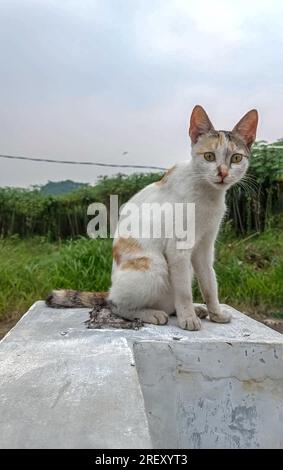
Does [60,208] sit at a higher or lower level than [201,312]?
higher

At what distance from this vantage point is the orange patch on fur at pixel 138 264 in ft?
7.30

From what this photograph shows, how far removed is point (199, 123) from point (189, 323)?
875 millimetres

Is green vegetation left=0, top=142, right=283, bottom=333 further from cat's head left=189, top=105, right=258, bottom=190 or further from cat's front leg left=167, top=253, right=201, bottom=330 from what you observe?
cat's front leg left=167, top=253, right=201, bottom=330

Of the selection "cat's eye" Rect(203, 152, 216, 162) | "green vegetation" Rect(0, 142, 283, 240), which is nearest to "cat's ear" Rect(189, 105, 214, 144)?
"cat's eye" Rect(203, 152, 216, 162)

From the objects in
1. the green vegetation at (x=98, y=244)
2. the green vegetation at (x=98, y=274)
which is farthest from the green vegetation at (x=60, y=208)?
the green vegetation at (x=98, y=274)

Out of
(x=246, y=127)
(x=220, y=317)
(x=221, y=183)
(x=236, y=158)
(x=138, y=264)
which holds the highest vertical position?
(x=246, y=127)

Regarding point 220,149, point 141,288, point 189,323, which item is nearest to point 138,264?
point 141,288

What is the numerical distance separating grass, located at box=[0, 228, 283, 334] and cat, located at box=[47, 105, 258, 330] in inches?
67.5

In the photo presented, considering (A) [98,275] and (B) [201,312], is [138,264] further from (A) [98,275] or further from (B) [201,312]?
(A) [98,275]

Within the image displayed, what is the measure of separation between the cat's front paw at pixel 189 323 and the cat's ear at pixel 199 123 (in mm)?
776

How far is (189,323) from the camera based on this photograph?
2225mm

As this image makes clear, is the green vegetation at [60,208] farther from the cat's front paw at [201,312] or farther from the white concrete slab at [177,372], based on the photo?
the white concrete slab at [177,372]

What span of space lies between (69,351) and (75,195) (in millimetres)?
4729

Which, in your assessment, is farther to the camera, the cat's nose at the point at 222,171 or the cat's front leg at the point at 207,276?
the cat's front leg at the point at 207,276
